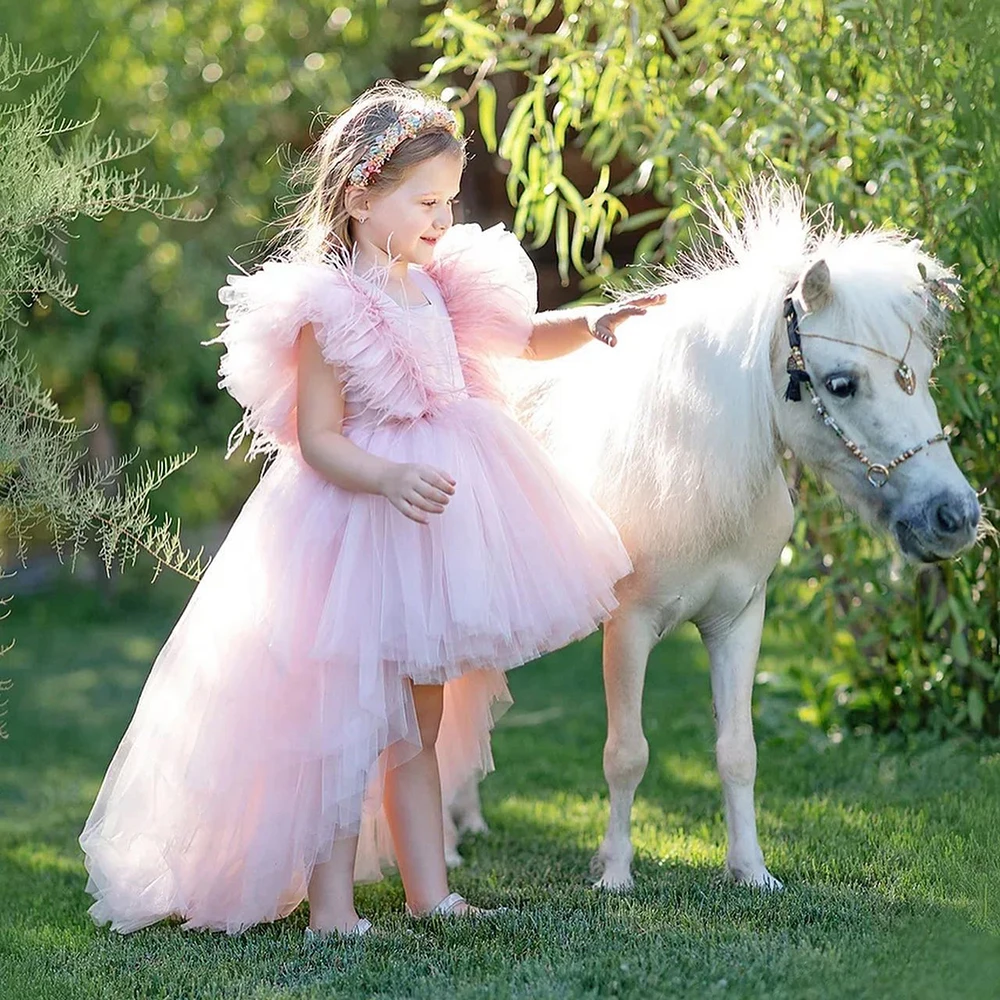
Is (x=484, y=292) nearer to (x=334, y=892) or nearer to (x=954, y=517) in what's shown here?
(x=954, y=517)

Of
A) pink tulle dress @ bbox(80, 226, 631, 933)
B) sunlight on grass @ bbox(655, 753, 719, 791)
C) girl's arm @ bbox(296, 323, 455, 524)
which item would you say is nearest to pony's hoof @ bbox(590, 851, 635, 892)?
pink tulle dress @ bbox(80, 226, 631, 933)

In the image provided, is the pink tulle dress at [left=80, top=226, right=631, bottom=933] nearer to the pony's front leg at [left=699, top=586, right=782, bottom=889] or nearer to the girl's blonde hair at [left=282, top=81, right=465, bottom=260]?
the girl's blonde hair at [left=282, top=81, right=465, bottom=260]

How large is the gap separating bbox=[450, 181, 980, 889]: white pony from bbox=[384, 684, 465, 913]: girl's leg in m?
0.38

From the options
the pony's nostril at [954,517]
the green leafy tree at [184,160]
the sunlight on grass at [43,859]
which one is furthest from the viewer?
the green leafy tree at [184,160]

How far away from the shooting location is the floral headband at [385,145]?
9.30 ft

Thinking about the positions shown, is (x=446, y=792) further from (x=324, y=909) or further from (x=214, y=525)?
(x=214, y=525)

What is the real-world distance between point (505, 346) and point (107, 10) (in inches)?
200

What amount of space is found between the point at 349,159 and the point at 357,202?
0.09m

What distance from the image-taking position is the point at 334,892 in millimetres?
2877

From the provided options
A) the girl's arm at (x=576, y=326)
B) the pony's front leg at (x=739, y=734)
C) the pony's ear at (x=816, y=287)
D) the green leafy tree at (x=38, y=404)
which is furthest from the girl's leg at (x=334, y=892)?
the pony's ear at (x=816, y=287)

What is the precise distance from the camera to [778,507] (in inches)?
119

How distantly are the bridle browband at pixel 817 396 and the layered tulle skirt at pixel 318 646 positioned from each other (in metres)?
→ 0.47

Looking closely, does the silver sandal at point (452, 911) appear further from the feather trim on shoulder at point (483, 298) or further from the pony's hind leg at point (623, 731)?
the feather trim on shoulder at point (483, 298)

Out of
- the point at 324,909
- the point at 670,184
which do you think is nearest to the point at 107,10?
the point at 670,184
